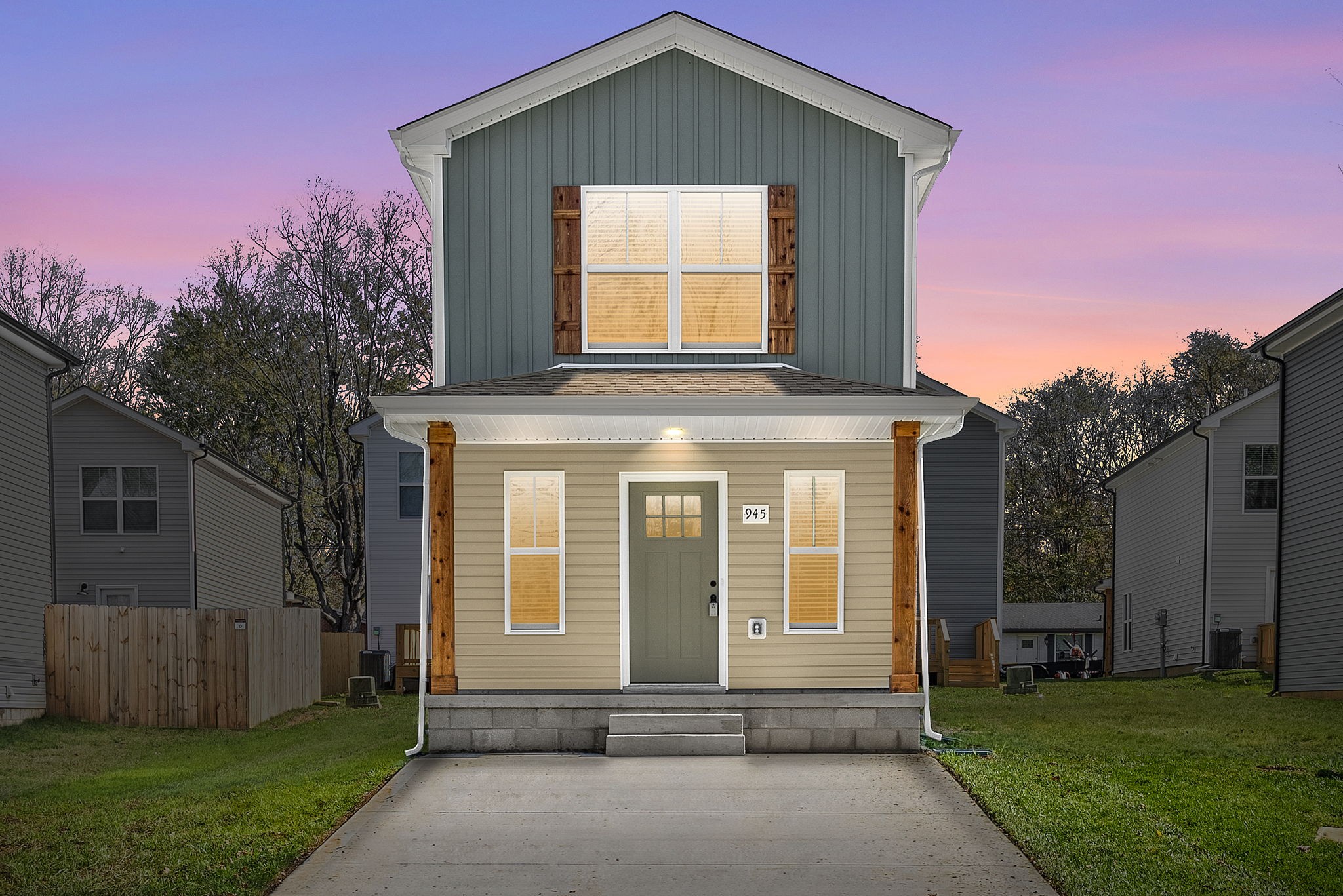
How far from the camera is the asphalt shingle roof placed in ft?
34.0

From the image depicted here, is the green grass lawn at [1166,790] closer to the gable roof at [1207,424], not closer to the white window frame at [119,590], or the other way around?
the gable roof at [1207,424]

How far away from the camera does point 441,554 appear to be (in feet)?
35.2

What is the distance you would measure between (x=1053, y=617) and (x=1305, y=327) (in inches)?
1047

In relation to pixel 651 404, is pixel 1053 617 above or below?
below

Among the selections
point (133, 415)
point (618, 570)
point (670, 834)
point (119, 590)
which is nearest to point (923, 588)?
point (618, 570)

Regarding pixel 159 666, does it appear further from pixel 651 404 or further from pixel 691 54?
pixel 691 54

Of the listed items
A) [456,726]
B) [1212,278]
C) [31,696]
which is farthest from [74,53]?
[1212,278]

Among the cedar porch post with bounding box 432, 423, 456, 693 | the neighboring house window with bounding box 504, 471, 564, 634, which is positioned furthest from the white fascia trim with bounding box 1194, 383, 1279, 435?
the cedar porch post with bounding box 432, 423, 456, 693

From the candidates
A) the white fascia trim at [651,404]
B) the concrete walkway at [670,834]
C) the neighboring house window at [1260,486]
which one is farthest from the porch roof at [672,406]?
the neighboring house window at [1260,486]

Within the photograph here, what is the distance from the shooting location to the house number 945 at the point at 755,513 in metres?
11.2

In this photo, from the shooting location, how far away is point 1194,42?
17.8m

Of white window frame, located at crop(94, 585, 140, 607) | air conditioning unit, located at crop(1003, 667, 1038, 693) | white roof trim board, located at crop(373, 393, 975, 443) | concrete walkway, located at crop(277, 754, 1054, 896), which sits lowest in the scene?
air conditioning unit, located at crop(1003, 667, 1038, 693)

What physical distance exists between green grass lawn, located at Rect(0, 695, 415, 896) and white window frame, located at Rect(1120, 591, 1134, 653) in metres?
18.3

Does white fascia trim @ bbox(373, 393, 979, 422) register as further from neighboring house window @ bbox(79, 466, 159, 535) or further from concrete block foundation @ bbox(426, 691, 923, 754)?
neighboring house window @ bbox(79, 466, 159, 535)
